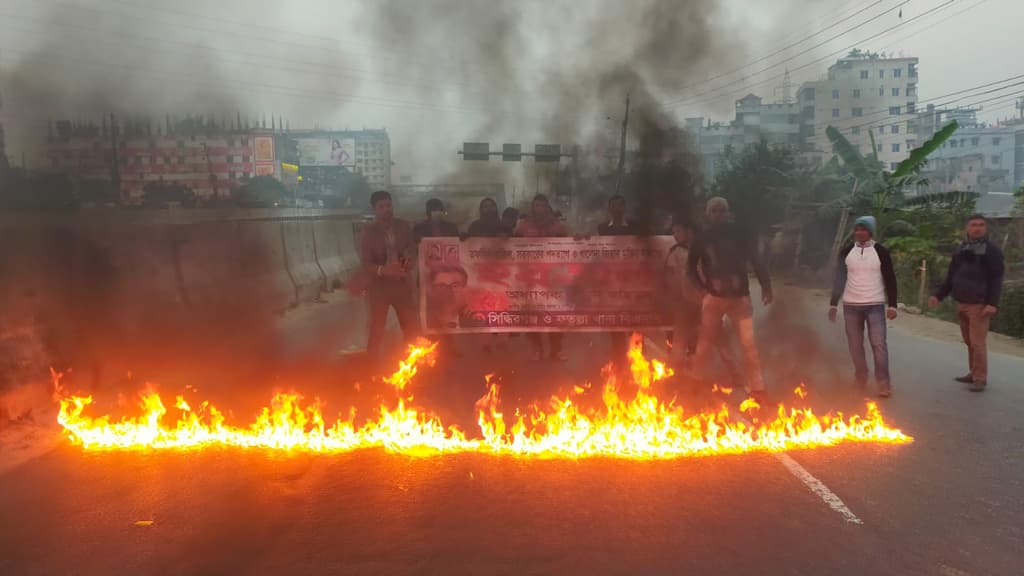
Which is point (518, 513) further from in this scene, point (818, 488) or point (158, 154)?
point (158, 154)

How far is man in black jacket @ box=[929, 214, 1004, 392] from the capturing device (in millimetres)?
6297

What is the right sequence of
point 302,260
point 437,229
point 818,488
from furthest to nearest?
point 302,260, point 437,229, point 818,488

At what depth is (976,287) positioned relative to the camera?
6.34 meters

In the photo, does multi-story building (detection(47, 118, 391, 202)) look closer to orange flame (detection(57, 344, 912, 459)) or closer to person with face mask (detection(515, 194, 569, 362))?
orange flame (detection(57, 344, 912, 459))

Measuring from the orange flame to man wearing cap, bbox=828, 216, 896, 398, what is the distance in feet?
2.34

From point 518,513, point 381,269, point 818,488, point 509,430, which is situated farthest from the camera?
point 381,269

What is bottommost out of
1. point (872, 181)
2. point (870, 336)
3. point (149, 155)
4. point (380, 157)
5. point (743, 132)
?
point (870, 336)

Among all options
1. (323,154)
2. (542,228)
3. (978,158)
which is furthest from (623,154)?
(978,158)

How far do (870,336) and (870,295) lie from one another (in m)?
0.33

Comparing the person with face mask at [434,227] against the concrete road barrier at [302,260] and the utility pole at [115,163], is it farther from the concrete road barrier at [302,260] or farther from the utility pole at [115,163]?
the concrete road barrier at [302,260]

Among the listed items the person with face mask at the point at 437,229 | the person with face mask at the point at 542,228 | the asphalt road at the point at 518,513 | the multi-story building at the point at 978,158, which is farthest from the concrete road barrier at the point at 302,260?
the multi-story building at the point at 978,158

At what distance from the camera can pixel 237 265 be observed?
1052 cm

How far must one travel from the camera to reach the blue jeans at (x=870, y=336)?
6.10 m

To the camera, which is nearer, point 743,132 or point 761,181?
point 761,181
